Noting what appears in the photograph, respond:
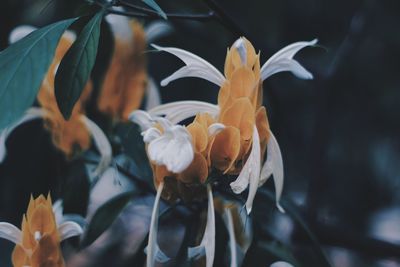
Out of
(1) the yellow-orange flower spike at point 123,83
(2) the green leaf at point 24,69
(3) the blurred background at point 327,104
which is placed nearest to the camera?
(2) the green leaf at point 24,69

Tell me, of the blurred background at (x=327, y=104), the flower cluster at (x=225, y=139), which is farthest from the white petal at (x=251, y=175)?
the blurred background at (x=327, y=104)

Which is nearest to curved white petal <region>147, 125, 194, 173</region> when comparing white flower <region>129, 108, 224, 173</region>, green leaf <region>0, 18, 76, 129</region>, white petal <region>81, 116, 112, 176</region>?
A: white flower <region>129, 108, 224, 173</region>

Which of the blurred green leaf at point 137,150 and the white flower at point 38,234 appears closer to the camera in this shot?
the white flower at point 38,234

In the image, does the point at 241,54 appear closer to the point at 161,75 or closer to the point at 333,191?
the point at 161,75

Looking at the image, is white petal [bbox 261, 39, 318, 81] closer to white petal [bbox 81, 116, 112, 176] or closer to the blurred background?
white petal [bbox 81, 116, 112, 176]

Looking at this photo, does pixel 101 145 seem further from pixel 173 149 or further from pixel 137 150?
pixel 173 149

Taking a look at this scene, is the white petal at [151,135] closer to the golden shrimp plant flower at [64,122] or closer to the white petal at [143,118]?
the white petal at [143,118]

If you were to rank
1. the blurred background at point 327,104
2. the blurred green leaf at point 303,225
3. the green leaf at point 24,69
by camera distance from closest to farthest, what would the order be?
the green leaf at point 24,69 → the blurred green leaf at point 303,225 → the blurred background at point 327,104
